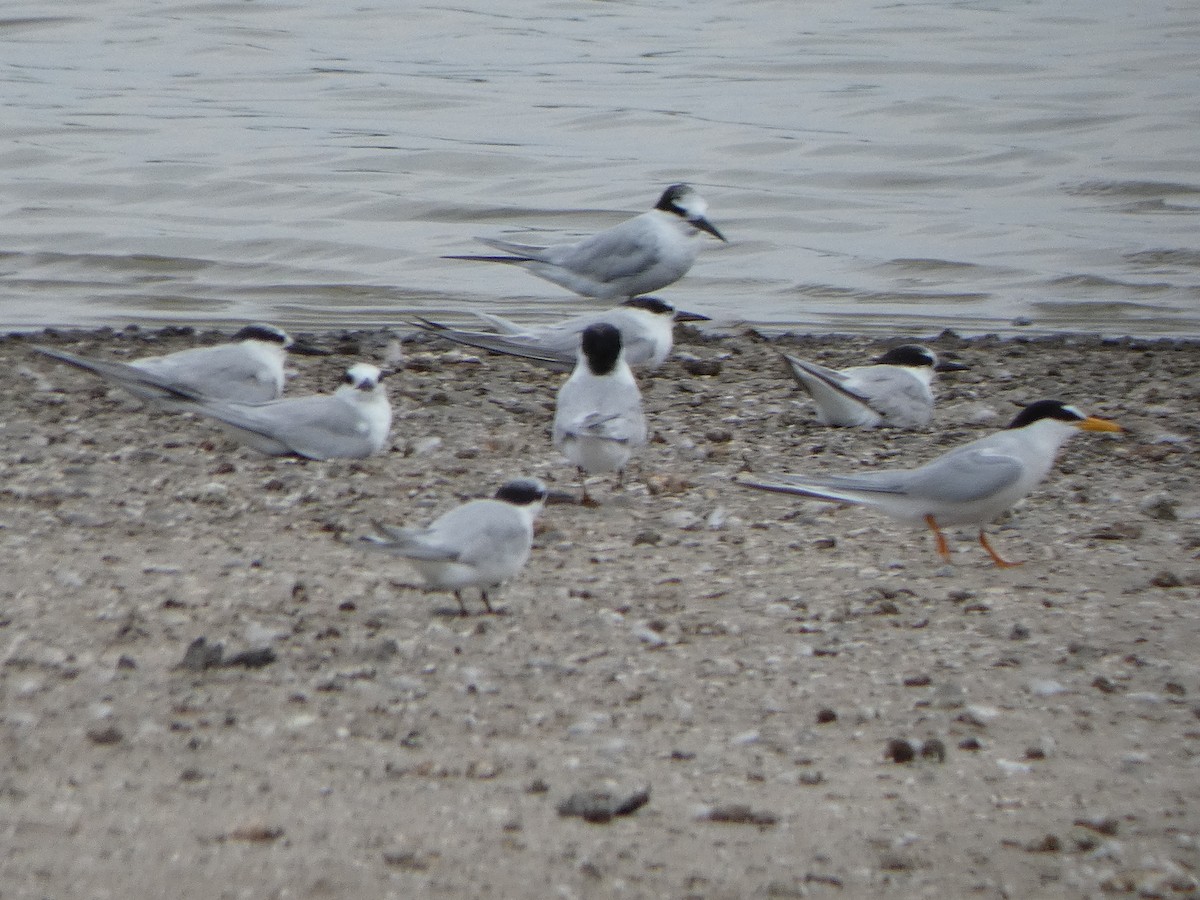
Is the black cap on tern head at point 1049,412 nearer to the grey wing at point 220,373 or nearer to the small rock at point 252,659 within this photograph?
the small rock at point 252,659

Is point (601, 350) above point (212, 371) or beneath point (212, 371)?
above


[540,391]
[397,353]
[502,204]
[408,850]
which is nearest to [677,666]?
[408,850]

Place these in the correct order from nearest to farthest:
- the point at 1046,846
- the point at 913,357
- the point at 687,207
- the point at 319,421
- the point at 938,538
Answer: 1. the point at 1046,846
2. the point at 938,538
3. the point at 319,421
4. the point at 913,357
5. the point at 687,207

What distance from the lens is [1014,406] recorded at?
7332 mm

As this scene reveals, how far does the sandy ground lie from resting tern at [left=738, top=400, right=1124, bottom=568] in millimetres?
156

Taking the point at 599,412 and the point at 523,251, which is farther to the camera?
the point at 523,251

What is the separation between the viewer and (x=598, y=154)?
14.7 metres

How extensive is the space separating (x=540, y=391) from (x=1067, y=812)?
14.4 ft

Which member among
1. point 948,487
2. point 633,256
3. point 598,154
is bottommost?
point 598,154

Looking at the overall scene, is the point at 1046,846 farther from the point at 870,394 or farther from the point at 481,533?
the point at 870,394

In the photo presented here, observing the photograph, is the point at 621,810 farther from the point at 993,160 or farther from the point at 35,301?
the point at 993,160

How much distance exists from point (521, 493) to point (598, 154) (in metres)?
10.3

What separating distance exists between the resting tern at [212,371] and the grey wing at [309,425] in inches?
10.8

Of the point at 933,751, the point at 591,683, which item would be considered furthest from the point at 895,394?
the point at 933,751
